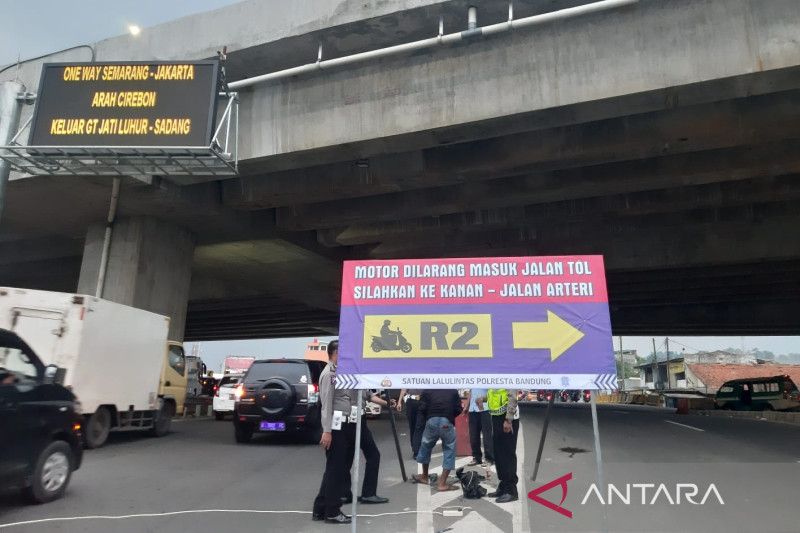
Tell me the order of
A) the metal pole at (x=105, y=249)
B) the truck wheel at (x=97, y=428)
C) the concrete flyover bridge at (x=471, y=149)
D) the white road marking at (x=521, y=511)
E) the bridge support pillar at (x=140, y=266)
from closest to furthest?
the white road marking at (x=521, y=511)
the concrete flyover bridge at (x=471, y=149)
the truck wheel at (x=97, y=428)
the metal pole at (x=105, y=249)
the bridge support pillar at (x=140, y=266)

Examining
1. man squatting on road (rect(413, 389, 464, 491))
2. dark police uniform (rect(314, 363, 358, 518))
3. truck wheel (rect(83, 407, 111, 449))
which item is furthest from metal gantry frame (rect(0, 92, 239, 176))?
man squatting on road (rect(413, 389, 464, 491))

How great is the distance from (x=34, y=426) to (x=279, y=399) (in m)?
5.75

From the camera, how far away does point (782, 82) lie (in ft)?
30.0

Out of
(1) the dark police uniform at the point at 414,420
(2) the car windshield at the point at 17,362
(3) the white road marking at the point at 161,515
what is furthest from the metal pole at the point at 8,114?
(1) the dark police uniform at the point at 414,420

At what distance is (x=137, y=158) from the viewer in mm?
11789

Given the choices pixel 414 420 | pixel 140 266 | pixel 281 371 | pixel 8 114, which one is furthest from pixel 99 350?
pixel 414 420

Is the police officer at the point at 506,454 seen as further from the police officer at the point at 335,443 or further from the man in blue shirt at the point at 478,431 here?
the man in blue shirt at the point at 478,431

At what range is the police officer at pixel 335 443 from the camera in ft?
19.2

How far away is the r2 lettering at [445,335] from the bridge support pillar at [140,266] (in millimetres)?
13039

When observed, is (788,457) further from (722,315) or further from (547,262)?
(722,315)

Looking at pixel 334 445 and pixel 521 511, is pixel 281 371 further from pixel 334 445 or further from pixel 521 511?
pixel 521 511

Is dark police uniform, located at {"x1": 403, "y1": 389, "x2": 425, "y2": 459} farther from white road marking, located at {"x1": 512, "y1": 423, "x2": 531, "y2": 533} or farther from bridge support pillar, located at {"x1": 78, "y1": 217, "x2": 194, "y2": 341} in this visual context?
bridge support pillar, located at {"x1": 78, "y1": 217, "x2": 194, "y2": 341}

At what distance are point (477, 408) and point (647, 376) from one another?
3468 inches

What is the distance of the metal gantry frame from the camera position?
1140 centimetres
